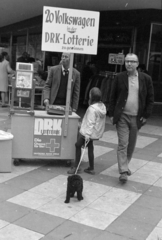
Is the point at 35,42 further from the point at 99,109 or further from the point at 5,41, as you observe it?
the point at 99,109

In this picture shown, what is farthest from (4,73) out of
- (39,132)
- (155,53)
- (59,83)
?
(39,132)

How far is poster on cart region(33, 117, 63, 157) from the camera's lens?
5531 mm

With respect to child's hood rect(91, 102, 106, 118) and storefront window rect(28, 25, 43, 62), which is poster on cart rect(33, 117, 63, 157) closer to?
child's hood rect(91, 102, 106, 118)

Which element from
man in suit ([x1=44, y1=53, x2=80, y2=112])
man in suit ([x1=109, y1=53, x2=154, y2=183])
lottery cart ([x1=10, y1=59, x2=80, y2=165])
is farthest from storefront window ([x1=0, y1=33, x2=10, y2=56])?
man in suit ([x1=109, y1=53, x2=154, y2=183])

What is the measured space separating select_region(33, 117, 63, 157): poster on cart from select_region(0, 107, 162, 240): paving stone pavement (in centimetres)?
26

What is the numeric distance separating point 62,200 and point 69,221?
0.58 metres

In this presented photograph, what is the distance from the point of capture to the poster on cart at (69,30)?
5227 mm

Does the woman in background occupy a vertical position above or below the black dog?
above

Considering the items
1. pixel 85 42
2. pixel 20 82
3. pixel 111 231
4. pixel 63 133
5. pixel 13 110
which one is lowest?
pixel 111 231

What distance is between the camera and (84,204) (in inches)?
169

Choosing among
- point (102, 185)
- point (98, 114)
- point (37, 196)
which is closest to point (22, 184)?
point (37, 196)

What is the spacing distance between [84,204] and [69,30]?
101 inches

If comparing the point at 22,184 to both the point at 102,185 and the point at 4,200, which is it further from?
the point at 102,185

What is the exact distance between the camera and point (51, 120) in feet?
18.2
